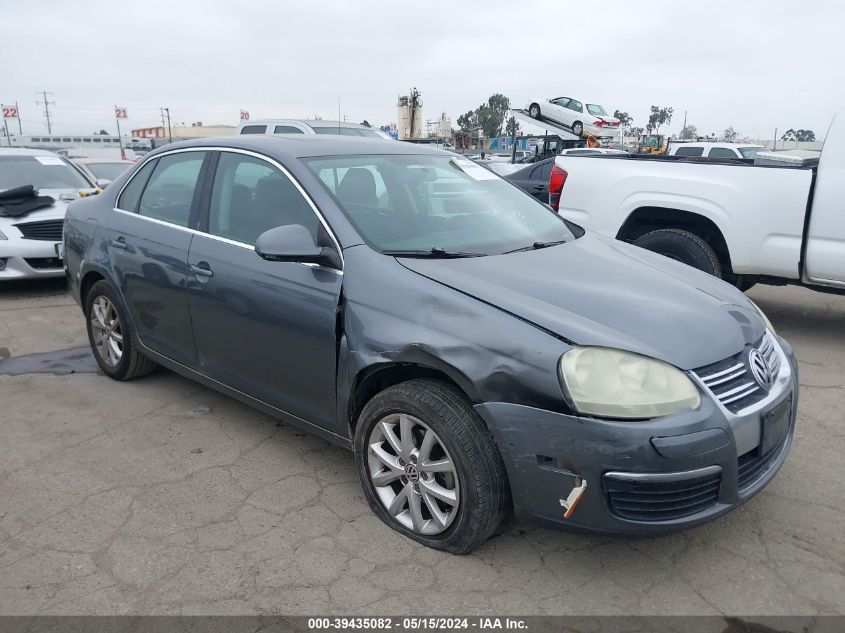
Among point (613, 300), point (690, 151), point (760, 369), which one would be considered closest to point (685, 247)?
point (760, 369)

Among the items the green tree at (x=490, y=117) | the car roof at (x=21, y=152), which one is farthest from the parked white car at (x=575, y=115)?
Answer: the green tree at (x=490, y=117)

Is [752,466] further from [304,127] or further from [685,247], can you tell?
[304,127]

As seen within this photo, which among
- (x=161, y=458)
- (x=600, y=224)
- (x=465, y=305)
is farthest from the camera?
(x=600, y=224)

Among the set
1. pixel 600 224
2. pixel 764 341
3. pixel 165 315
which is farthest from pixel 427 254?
pixel 600 224

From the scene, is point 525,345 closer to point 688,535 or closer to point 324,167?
point 688,535

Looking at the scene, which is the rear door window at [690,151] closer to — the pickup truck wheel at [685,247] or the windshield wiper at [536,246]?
the pickup truck wheel at [685,247]

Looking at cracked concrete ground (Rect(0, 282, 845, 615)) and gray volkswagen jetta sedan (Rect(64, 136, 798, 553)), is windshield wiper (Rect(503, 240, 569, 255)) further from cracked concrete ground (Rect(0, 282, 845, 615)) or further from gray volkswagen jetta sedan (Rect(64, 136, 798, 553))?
cracked concrete ground (Rect(0, 282, 845, 615))

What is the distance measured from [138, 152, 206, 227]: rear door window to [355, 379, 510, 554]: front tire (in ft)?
5.83

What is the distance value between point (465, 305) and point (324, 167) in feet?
3.95

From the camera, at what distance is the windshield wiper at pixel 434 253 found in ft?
9.73

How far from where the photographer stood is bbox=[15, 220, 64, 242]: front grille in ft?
23.2

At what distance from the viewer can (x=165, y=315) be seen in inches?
153

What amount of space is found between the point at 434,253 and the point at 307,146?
1.03 m

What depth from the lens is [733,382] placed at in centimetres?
254
